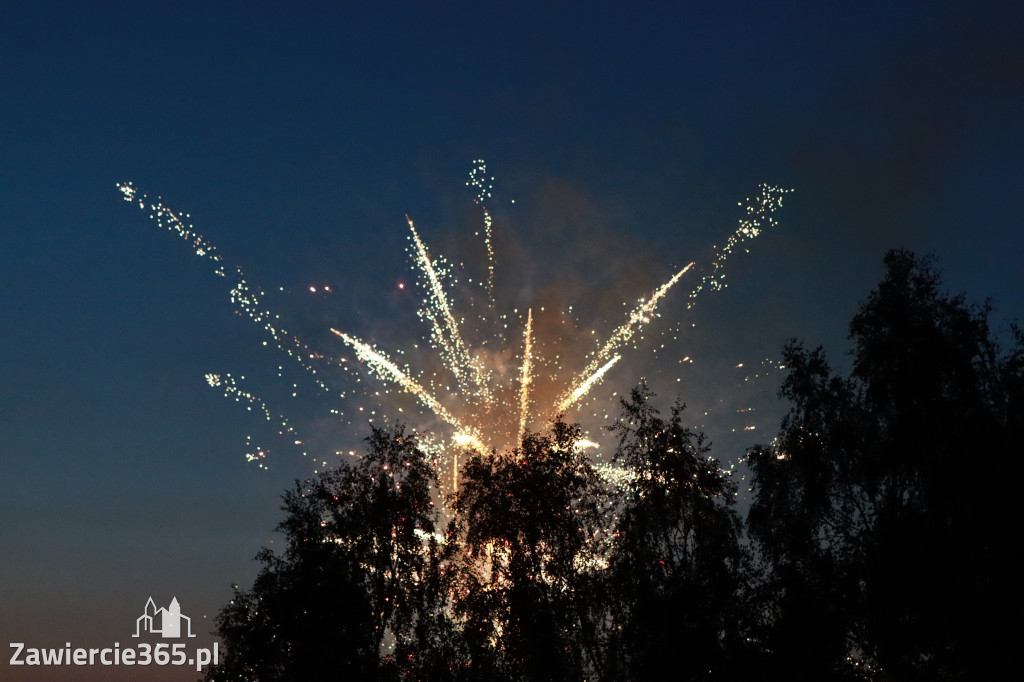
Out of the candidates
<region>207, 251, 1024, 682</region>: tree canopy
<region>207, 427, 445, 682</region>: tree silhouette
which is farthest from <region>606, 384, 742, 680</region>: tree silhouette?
<region>207, 427, 445, 682</region>: tree silhouette

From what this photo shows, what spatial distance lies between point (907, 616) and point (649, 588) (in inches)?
397

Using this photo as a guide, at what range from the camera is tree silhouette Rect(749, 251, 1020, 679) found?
1001 inches

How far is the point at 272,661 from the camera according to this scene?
4053 cm

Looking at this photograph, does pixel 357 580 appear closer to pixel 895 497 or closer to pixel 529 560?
pixel 529 560

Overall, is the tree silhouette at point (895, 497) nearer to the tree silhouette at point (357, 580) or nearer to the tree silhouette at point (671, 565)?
the tree silhouette at point (671, 565)

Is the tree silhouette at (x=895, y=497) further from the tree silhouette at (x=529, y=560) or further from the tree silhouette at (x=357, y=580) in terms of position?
the tree silhouette at (x=357, y=580)

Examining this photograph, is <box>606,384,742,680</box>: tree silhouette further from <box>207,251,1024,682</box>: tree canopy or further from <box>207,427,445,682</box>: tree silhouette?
<box>207,427,445,682</box>: tree silhouette

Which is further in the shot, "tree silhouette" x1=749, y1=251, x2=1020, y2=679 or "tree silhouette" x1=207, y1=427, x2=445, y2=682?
"tree silhouette" x1=207, y1=427, x2=445, y2=682

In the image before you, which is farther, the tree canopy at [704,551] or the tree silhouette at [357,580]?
the tree silhouette at [357,580]

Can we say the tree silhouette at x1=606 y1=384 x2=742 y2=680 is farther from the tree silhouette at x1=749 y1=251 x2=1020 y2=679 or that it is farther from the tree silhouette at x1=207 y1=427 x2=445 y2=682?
the tree silhouette at x1=207 y1=427 x2=445 y2=682

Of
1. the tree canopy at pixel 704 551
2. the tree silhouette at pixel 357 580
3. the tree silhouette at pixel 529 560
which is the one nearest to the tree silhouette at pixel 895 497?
the tree canopy at pixel 704 551

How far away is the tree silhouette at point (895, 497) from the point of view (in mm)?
25422

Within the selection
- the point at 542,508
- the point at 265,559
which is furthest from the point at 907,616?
the point at 265,559

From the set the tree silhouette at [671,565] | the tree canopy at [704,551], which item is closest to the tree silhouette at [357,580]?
the tree canopy at [704,551]
